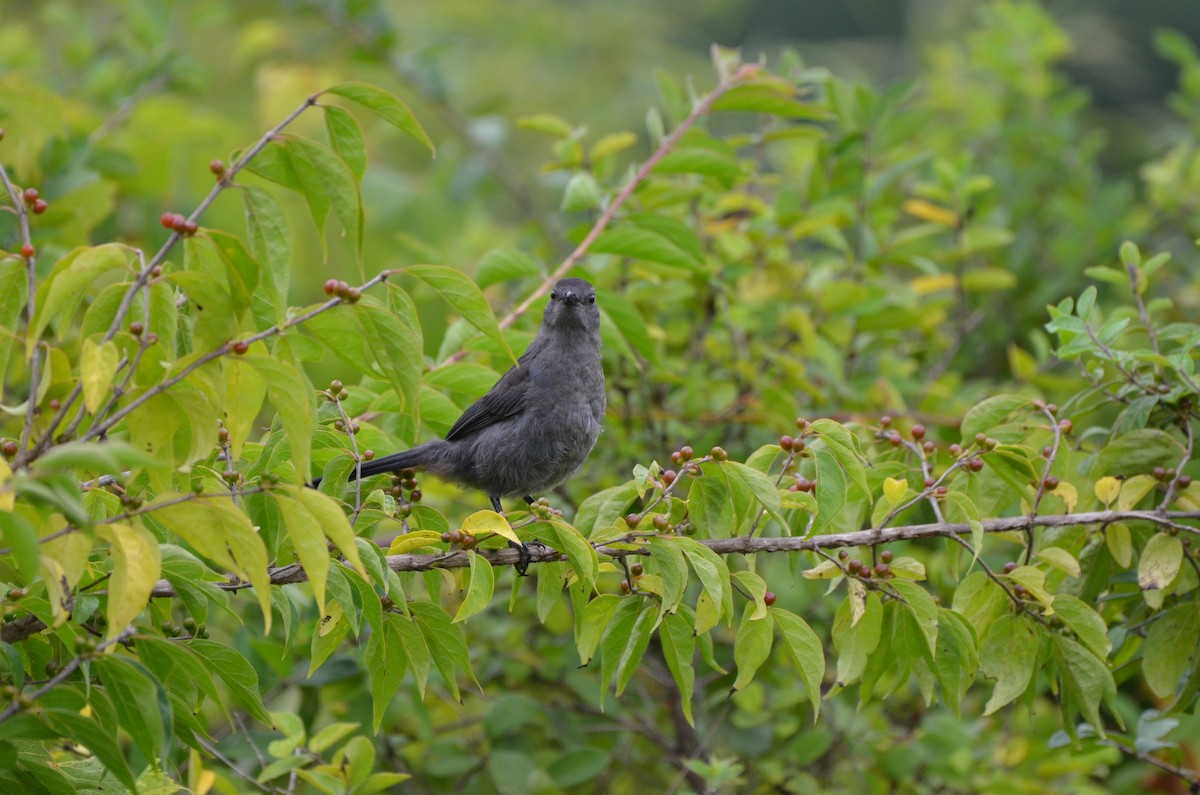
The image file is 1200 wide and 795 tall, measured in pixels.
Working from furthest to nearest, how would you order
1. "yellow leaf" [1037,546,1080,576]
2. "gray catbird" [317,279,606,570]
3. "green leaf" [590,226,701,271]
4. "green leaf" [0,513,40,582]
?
"gray catbird" [317,279,606,570], "green leaf" [590,226,701,271], "yellow leaf" [1037,546,1080,576], "green leaf" [0,513,40,582]

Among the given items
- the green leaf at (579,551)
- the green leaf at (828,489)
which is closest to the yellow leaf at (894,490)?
the green leaf at (828,489)

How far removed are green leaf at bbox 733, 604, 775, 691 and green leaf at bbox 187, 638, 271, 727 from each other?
37.1 inches

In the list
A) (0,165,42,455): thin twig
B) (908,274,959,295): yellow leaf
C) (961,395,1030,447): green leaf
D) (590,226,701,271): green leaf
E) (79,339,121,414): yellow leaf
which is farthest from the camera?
(908,274,959,295): yellow leaf

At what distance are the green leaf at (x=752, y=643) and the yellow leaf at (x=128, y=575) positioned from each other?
1126 millimetres

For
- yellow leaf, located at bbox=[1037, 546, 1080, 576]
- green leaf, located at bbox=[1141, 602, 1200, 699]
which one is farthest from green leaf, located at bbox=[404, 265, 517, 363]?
green leaf, located at bbox=[1141, 602, 1200, 699]

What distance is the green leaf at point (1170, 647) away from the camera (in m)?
2.61

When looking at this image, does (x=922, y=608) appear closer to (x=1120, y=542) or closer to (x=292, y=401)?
(x=1120, y=542)

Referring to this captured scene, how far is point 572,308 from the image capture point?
3.77 meters

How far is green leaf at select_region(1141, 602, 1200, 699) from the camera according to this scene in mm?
2605

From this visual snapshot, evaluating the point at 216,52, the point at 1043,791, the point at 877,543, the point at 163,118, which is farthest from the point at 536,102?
the point at 877,543

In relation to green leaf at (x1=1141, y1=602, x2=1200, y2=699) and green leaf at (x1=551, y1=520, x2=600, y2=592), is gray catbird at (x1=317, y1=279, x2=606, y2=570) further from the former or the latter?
green leaf at (x1=1141, y1=602, x2=1200, y2=699)

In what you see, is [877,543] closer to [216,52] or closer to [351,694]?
[351,694]

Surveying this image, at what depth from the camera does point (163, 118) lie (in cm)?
567

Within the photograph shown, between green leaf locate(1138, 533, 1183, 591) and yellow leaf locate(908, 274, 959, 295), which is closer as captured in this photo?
green leaf locate(1138, 533, 1183, 591)
